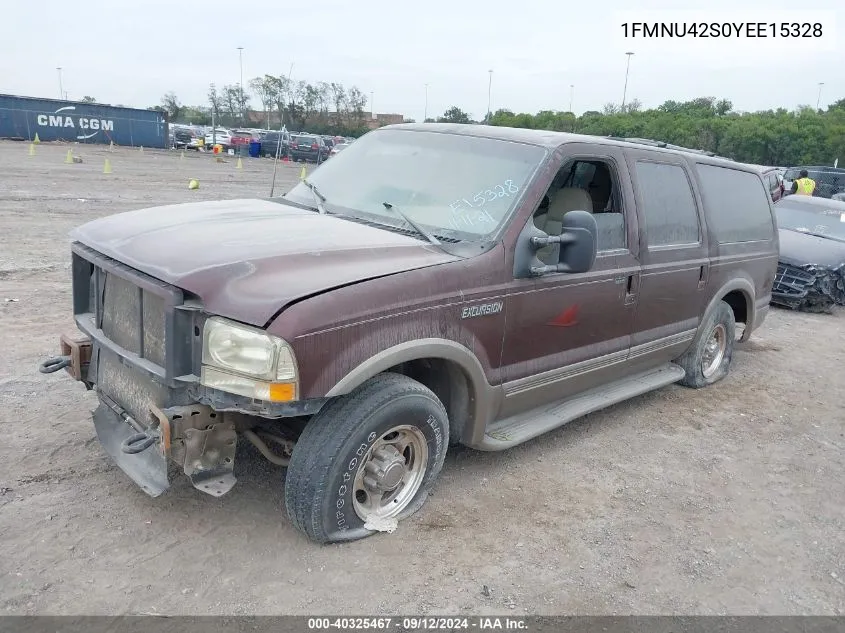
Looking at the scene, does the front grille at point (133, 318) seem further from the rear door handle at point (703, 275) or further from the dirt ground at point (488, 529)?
the rear door handle at point (703, 275)

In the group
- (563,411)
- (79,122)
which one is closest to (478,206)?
(563,411)

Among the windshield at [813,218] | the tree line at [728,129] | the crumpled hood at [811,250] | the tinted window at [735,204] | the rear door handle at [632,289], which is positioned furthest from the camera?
the tree line at [728,129]

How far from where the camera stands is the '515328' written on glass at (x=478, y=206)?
12.9ft

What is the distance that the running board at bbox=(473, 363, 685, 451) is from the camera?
4.10m

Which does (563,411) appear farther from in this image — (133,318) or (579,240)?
(133,318)

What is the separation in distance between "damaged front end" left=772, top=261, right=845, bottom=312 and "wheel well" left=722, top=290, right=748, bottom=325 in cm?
388

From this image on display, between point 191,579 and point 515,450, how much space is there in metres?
2.29

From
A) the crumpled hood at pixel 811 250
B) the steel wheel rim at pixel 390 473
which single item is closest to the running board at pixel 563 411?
the steel wheel rim at pixel 390 473

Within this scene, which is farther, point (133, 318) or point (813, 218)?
point (813, 218)

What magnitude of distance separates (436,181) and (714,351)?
142 inches

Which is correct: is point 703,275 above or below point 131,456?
above

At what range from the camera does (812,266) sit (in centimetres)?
995

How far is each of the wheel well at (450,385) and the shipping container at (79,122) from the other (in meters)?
44.2

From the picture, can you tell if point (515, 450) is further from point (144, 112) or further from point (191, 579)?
point (144, 112)
